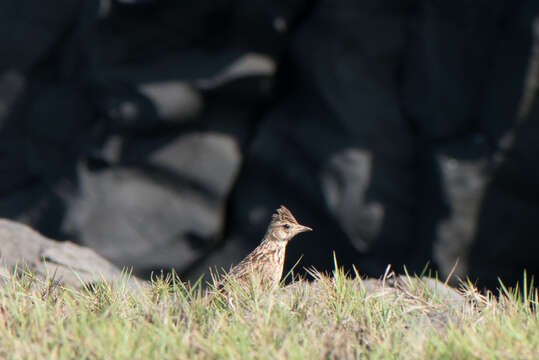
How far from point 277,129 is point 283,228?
14.3 ft

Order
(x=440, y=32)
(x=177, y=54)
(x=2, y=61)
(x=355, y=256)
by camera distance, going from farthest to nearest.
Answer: (x=2, y=61) < (x=177, y=54) < (x=355, y=256) < (x=440, y=32)

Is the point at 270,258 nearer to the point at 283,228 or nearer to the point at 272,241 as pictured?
the point at 272,241

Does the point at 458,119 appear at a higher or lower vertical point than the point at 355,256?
higher

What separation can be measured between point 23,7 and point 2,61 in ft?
2.66

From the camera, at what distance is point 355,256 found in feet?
25.6

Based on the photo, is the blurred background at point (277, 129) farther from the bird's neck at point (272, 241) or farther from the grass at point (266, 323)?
the grass at point (266, 323)

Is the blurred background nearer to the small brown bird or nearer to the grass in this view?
the small brown bird

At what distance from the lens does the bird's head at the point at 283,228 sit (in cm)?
397

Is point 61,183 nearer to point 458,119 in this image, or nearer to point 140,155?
point 140,155

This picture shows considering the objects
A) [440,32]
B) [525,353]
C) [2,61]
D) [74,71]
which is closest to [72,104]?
[74,71]

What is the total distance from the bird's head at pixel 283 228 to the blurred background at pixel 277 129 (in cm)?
341

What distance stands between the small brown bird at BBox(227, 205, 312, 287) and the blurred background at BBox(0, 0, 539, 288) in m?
3.47

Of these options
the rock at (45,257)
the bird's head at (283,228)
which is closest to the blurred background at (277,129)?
the bird's head at (283,228)

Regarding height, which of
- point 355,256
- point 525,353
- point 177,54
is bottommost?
point 355,256
